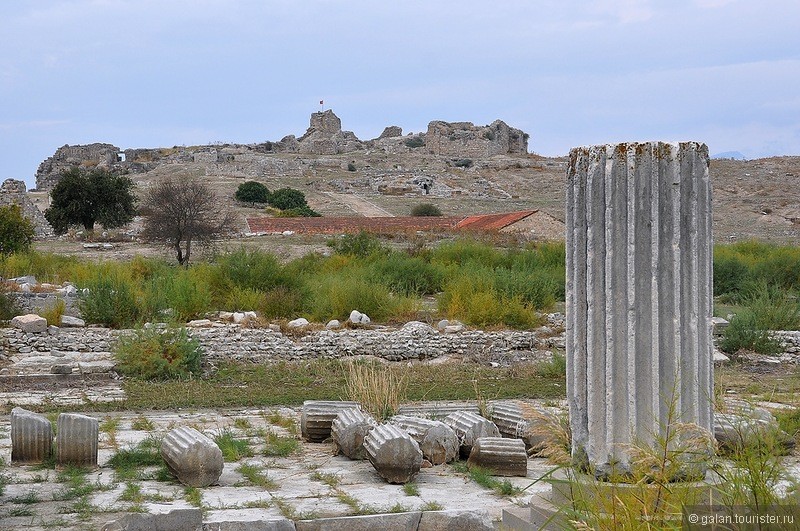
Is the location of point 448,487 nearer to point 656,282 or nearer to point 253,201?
point 656,282

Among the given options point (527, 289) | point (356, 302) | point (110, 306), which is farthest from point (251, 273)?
point (527, 289)

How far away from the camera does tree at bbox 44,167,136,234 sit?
40375 mm

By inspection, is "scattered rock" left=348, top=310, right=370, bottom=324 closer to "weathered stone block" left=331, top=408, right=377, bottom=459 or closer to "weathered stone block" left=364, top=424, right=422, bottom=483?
"weathered stone block" left=331, top=408, right=377, bottom=459

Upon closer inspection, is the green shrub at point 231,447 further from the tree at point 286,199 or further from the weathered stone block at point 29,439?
the tree at point 286,199

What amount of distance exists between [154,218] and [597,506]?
→ 84.4 ft

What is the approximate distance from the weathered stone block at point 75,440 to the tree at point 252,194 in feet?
145

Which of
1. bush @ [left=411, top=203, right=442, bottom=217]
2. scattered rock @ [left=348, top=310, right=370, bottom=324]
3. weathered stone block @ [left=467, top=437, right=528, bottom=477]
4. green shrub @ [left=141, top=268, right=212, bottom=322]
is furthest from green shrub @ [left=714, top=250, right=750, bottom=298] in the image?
bush @ [left=411, top=203, right=442, bottom=217]

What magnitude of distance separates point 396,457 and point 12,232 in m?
21.9

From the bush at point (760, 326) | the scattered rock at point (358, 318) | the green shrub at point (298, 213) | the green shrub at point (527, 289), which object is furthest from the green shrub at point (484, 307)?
the green shrub at point (298, 213)

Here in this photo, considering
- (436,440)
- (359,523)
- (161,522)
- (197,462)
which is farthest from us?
(436,440)

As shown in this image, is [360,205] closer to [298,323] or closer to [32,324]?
[298,323]

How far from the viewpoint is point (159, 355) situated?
13.2 m

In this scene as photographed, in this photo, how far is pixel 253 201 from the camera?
51844mm

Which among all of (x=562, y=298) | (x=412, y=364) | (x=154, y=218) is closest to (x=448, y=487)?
(x=412, y=364)
